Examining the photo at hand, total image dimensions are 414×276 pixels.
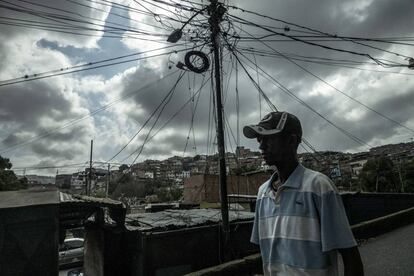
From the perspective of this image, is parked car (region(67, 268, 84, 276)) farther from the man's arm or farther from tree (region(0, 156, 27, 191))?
tree (region(0, 156, 27, 191))

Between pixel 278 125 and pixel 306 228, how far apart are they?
0.64 metres

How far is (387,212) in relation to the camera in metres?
18.8

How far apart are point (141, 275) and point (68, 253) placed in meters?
6.64

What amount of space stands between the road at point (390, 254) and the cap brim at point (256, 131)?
626 centimetres

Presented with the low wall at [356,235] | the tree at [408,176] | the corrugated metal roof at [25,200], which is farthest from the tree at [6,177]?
the tree at [408,176]

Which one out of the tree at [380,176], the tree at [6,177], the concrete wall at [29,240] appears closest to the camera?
the concrete wall at [29,240]

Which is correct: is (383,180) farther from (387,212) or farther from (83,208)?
(83,208)

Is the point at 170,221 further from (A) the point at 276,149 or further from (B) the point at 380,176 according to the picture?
(B) the point at 380,176

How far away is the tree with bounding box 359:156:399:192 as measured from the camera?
45875 millimetres

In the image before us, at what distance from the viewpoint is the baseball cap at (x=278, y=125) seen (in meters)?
2.06

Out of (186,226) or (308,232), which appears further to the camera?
(186,226)

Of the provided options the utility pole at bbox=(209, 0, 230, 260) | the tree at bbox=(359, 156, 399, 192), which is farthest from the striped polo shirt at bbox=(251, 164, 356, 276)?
the tree at bbox=(359, 156, 399, 192)

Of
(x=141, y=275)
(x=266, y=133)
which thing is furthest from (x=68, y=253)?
(x=266, y=133)

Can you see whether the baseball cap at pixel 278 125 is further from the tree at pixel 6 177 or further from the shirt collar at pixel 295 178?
the tree at pixel 6 177
